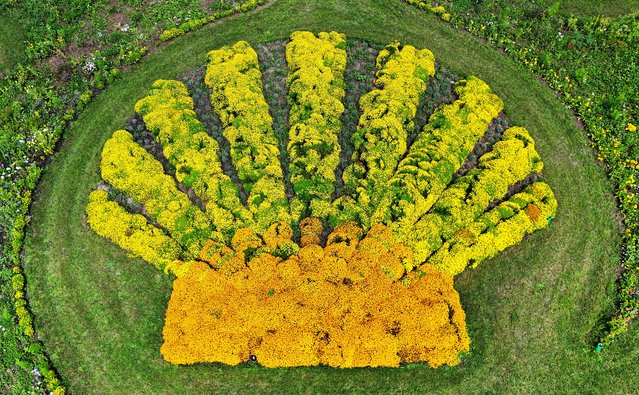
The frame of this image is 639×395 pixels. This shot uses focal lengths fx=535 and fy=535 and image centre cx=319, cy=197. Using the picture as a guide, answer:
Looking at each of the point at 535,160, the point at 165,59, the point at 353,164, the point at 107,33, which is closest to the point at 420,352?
the point at 353,164

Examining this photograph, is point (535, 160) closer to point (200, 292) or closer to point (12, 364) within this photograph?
point (200, 292)

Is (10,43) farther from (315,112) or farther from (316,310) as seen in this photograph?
(316,310)

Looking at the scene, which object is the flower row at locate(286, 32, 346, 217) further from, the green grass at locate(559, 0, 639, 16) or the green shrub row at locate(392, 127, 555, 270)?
the green grass at locate(559, 0, 639, 16)

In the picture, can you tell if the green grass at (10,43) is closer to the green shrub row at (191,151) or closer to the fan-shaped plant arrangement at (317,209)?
the green shrub row at (191,151)

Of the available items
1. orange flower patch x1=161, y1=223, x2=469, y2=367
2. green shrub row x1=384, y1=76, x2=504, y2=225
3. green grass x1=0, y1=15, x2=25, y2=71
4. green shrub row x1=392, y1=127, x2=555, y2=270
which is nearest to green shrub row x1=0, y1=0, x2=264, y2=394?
green grass x1=0, y1=15, x2=25, y2=71

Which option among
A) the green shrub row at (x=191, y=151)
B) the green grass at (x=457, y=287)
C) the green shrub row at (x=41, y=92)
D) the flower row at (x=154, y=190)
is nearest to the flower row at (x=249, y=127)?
the green shrub row at (x=191, y=151)
